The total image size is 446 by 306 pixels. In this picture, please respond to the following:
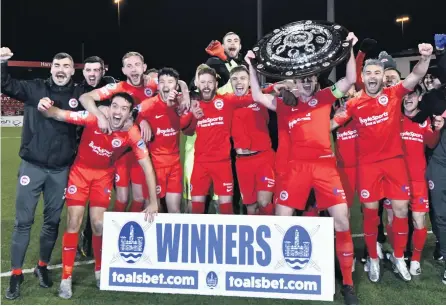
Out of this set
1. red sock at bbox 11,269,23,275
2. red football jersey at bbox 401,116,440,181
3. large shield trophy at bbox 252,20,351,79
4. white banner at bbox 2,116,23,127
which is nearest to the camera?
large shield trophy at bbox 252,20,351,79

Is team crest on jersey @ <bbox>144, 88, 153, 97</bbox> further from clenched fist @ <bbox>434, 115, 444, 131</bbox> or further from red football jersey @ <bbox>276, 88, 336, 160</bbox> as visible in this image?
clenched fist @ <bbox>434, 115, 444, 131</bbox>

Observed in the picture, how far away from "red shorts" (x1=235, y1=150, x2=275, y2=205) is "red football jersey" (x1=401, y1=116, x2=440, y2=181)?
132 centimetres

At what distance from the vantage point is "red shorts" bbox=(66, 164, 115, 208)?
156 inches

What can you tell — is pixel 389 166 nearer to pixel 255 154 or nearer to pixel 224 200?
pixel 255 154

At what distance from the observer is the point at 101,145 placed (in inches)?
157

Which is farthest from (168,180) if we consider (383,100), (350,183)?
(383,100)

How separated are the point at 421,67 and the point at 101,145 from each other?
2.80m

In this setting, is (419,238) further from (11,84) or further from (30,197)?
(11,84)

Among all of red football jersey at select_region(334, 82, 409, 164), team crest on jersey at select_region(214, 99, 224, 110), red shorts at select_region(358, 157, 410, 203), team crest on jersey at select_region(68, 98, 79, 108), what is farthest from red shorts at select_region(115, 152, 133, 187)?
red shorts at select_region(358, 157, 410, 203)

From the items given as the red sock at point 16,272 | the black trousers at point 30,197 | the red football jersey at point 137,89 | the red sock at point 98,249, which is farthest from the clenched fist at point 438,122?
the red sock at point 16,272

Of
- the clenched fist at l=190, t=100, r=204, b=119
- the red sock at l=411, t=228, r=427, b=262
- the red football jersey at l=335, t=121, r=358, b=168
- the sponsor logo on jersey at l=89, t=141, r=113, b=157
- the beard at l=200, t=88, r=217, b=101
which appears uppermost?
the beard at l=200, t=88, r=217, b=101

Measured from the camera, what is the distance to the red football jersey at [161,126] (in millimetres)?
4641

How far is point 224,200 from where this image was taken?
4.68 meters

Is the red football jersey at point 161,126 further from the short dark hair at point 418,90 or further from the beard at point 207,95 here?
the short dark hair at point 418,90
